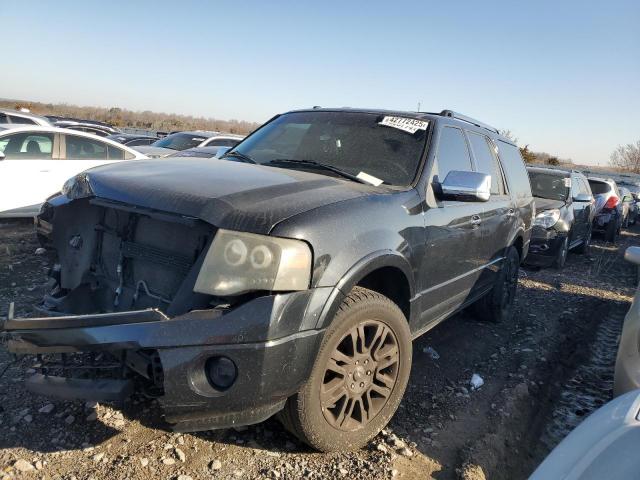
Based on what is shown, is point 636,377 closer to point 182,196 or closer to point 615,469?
point 615,469

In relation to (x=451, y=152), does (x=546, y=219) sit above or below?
below

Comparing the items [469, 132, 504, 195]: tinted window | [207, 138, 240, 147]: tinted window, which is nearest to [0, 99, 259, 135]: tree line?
[207, 138, 240, 147]: tinted window

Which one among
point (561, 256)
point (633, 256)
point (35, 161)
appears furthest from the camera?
point (561, 256)

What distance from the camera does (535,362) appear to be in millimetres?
4359

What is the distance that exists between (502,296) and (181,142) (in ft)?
34.5

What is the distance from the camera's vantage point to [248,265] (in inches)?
83.7

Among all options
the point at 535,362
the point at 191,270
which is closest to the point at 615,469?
the point at 191,270

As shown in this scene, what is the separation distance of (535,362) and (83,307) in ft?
12.0

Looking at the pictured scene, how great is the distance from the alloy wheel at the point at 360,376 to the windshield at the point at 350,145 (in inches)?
40.8

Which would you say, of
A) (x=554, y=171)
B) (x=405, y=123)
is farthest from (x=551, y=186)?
(x=405, y=123)

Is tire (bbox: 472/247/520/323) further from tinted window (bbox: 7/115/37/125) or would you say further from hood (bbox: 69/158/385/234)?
tinted window (bbox: 7/115/37/125)

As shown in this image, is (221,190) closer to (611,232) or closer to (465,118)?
(465,118)

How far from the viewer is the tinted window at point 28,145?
7.38m

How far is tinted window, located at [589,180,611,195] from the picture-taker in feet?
43.2
